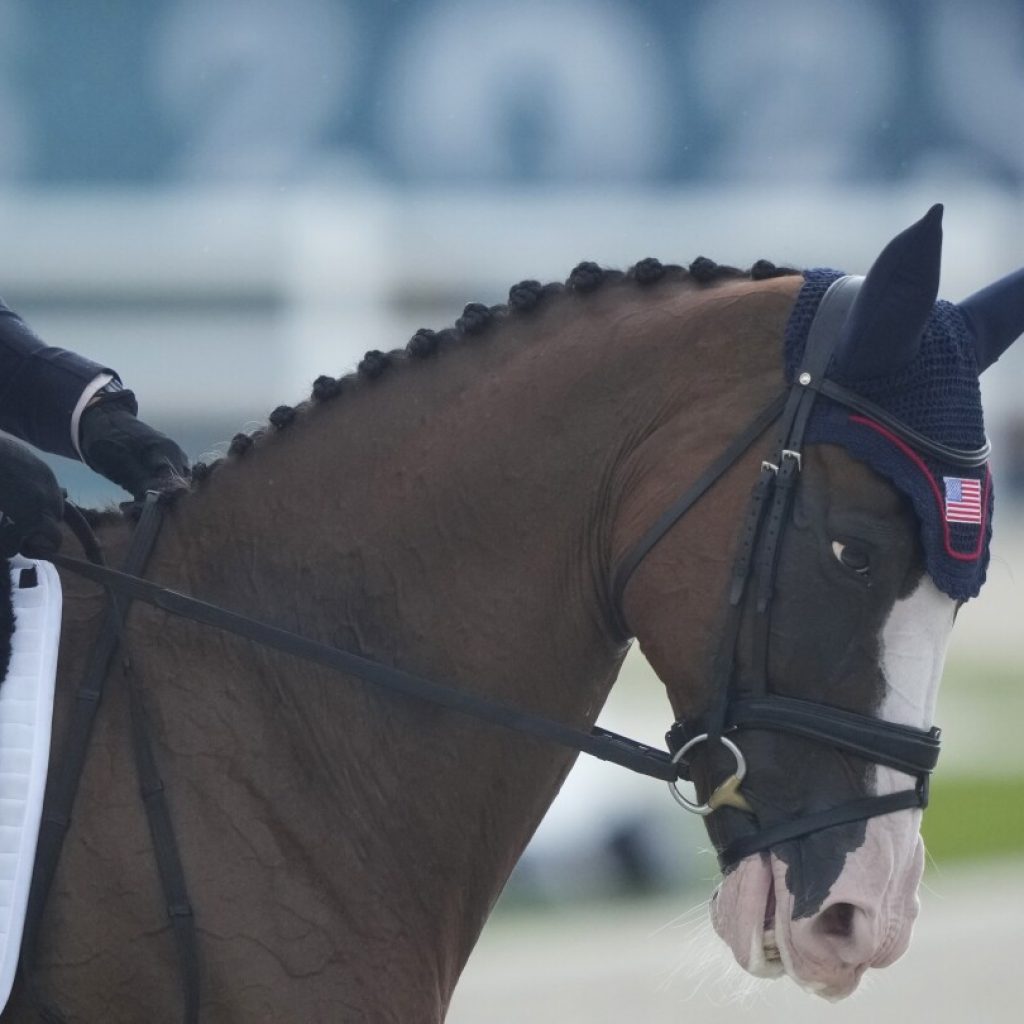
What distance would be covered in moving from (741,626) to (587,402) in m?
0.39

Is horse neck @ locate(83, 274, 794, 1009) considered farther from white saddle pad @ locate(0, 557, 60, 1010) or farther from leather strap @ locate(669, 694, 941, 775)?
leather strap @ locate(669, 694, 941, 775)

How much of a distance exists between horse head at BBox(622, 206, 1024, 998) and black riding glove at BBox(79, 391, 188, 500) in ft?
3.05

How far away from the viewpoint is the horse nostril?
83.7 inches

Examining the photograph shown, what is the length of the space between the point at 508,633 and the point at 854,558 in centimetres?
50

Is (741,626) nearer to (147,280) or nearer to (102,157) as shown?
(147,280)

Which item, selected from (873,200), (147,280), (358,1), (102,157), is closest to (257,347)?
(147,280)

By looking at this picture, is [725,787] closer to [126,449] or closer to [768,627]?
[768,627]

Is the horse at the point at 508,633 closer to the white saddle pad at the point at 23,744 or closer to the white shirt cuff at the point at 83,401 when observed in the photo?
the white saddle pad at the point at 23,744

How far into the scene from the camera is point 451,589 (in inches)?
92.0

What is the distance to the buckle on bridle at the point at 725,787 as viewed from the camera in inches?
85.0

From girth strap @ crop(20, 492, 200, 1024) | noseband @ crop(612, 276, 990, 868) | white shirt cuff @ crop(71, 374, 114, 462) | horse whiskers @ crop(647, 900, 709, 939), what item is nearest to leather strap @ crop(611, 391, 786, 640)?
noseband @ crop(612, 276, 990, 868)

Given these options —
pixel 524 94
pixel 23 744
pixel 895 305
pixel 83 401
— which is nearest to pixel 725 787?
pixel 895 305

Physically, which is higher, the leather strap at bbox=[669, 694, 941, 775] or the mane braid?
the mane braid

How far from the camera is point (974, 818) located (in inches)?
354
